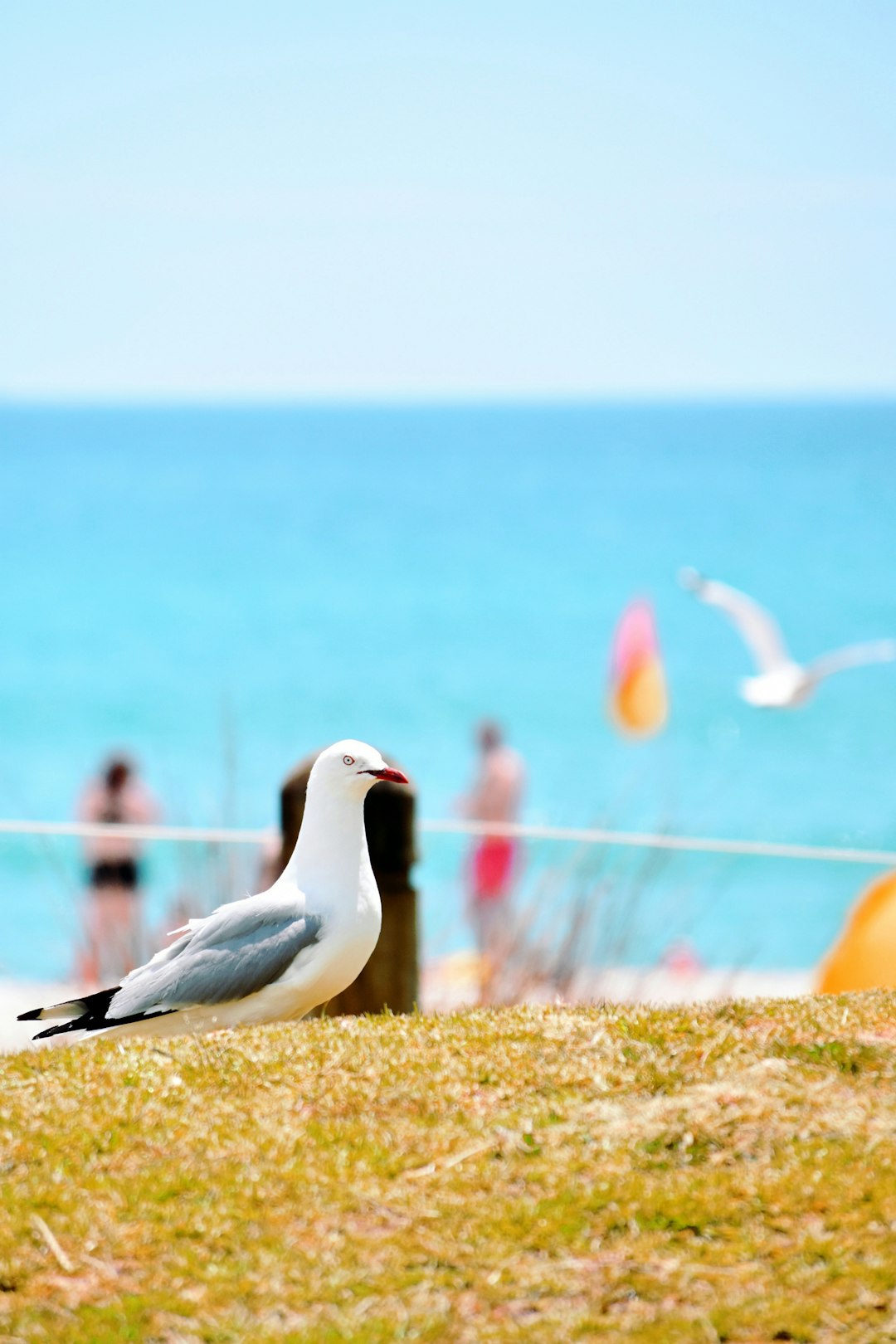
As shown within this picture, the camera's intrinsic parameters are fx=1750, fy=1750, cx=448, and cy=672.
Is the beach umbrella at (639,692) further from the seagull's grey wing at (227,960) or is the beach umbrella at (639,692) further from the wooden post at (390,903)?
the seagull's grey wing at (227,960)

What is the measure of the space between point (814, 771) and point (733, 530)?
4268 cm

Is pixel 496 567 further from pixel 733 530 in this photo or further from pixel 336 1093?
pixel 336 1093

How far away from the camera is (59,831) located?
6.41 metres

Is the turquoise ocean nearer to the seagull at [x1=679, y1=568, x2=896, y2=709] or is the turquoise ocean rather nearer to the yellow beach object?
the yellow beach object

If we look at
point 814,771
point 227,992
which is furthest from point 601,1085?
point 814,771

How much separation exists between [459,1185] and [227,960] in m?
1.04

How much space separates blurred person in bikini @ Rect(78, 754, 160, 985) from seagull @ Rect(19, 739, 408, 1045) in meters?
2.26

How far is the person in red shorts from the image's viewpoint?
6.54 m

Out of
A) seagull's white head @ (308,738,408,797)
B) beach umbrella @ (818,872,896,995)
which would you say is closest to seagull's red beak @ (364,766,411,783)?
seagull's white head @ (308,738,408,797)

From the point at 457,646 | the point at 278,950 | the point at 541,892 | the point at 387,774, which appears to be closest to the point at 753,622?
the point at 541,892

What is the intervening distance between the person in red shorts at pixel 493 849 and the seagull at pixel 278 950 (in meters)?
2.26

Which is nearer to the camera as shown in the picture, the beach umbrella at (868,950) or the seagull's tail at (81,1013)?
the seagull's tail at (81,1013)

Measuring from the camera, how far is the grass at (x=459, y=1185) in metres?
2.74

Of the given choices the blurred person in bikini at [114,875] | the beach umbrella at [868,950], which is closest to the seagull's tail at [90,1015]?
the blurred person in bikini at [114,875]
